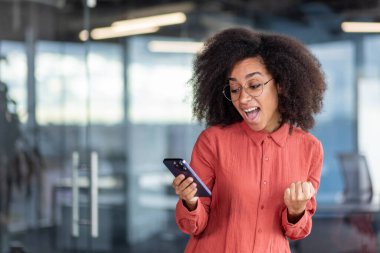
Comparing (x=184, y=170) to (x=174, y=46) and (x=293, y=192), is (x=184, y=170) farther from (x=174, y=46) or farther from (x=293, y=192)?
(x=174, y=46)

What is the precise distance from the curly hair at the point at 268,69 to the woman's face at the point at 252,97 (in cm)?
2

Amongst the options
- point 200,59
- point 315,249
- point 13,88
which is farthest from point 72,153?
point 200,59

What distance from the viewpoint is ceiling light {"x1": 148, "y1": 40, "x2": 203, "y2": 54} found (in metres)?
5.18

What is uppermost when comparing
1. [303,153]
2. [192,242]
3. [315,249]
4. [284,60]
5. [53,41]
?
[53,41]

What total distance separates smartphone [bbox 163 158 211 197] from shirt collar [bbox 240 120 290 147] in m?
0.24

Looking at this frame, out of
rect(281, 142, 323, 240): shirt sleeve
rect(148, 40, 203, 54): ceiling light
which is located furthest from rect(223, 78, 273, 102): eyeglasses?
rect(148, 40, 203, 54): ceiling light

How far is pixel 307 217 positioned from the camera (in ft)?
6.83

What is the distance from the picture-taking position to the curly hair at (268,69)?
217cm

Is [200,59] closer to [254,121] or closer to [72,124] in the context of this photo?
[254,121]

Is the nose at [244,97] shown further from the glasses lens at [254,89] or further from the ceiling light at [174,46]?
the ceiling light at [174,46]

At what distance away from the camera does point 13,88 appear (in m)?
5.04

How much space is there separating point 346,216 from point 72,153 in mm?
1980

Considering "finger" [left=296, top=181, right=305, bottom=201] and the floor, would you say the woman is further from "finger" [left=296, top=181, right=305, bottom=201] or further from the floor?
the floor

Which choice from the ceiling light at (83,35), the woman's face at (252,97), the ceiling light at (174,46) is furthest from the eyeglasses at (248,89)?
the ceiling light at (83,35)
